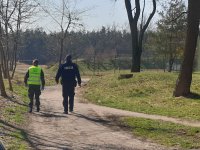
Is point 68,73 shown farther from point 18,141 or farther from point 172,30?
point 172,30

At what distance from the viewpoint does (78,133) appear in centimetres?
1179

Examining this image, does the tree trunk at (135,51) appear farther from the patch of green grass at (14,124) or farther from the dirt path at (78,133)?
the dirt path at (78,133)

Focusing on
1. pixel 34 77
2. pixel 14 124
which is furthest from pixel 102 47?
pixel 14 124

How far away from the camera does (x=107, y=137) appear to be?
37.4 feet

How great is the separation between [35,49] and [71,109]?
113 m

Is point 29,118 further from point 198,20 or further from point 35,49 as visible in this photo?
point 35,49

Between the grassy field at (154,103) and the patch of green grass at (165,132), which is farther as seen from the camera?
the grassy field at (154,103)

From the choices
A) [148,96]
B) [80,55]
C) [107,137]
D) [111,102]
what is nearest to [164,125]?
[107,137]

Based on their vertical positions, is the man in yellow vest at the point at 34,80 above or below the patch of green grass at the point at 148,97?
above

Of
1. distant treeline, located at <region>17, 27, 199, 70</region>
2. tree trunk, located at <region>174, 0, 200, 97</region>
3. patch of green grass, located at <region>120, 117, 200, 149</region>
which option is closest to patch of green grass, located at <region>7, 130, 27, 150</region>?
patch of green grass, located at <region>120, 117, 200, 149</region>

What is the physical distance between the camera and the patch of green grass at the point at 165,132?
10884mm

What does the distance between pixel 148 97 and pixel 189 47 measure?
3.30 metres

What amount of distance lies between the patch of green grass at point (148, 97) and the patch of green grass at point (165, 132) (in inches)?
79.9

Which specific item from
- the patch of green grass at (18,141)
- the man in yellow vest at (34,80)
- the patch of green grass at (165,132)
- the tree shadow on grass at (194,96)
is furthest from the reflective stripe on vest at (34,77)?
the tree shadow on grass at (194,96)
